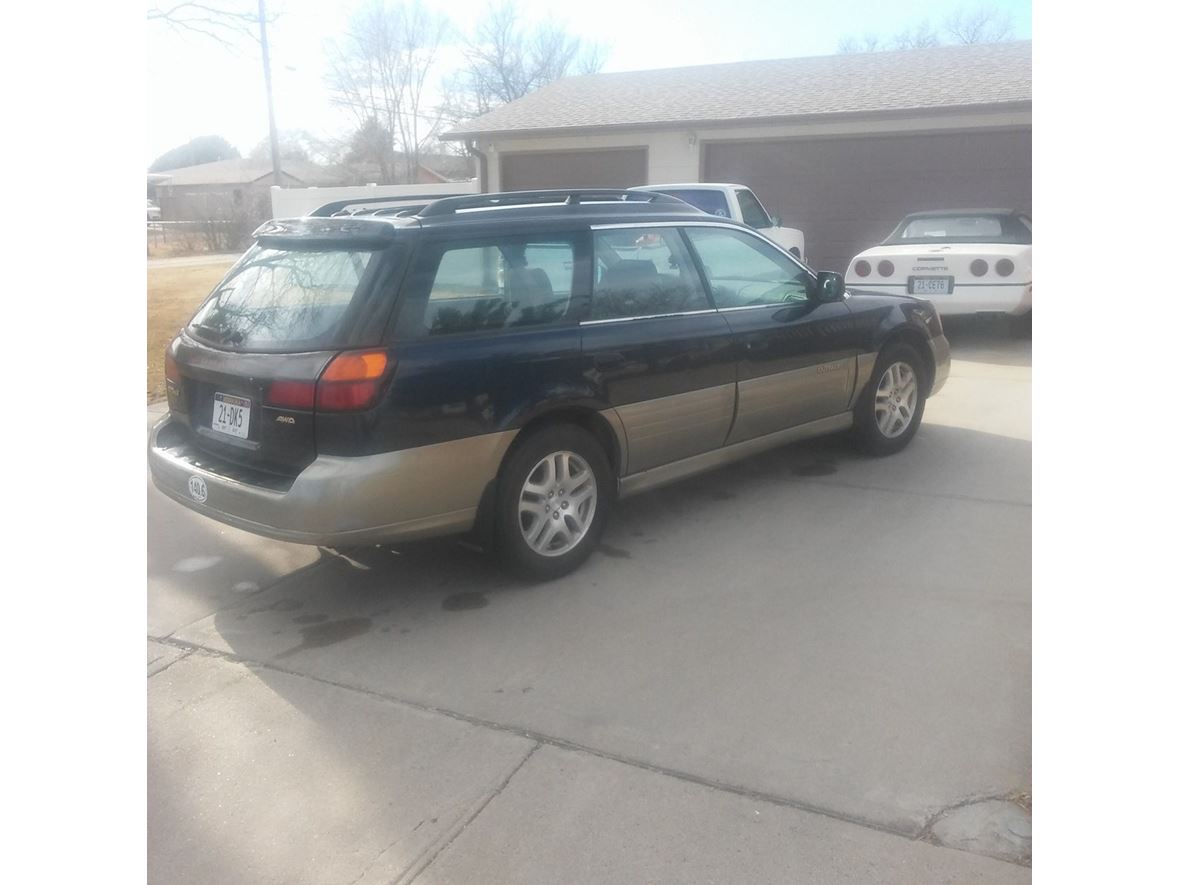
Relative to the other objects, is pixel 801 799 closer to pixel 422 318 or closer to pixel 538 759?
pixel 538 759

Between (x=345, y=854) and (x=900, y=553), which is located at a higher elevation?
(x=900, y=553)

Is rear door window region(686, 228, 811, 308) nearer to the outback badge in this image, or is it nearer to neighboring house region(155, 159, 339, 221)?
the outback badge

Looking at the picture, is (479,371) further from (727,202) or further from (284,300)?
(727,202)

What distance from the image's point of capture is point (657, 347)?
4855 mm

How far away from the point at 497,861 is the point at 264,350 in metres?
2.28

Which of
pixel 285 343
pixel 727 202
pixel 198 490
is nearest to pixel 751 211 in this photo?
pixel 727 202

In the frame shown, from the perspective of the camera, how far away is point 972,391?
8.52 metres

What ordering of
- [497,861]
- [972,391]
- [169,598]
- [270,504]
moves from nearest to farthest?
[497,861] < [270,504] < [169,598] < [972,391]

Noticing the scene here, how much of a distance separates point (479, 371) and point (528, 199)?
1151mm

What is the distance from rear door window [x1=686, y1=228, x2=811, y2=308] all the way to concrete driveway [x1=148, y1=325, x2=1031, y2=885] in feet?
3.72

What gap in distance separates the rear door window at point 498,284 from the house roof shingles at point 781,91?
430 inches

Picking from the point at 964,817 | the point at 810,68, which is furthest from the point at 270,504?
the point at 810,68

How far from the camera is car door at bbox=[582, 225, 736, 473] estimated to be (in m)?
4.70
